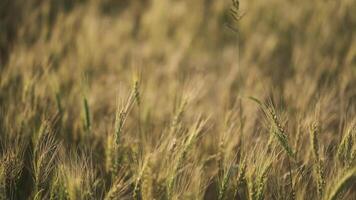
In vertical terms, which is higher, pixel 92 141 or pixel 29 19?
pixel 29 19

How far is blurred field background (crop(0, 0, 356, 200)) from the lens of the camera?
4.91ft

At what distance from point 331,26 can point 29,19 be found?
2.01 metres

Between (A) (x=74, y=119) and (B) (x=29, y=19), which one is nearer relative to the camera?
(A) (x=74, y=119)

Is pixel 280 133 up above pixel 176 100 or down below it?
above

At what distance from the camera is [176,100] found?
2.20 m

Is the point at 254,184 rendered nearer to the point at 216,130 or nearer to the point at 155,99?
the point at 216,130

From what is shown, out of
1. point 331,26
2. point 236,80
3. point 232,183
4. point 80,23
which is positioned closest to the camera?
point 232,183

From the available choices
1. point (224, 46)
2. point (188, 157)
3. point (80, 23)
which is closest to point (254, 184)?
point (188, 157)

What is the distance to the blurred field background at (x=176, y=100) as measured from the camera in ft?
4.91

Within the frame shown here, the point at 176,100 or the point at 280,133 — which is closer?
the point at 280,133

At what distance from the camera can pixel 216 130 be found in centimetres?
213

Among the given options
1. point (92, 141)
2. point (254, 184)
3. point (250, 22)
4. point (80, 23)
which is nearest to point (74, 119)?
point (92, 141)

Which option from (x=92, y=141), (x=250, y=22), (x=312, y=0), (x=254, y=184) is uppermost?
(x=312, y=0)

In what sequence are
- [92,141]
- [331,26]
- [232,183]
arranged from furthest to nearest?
[331,26] → [92,141] → [232,183]
